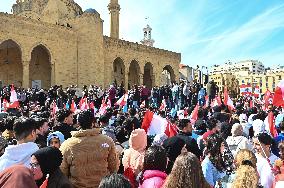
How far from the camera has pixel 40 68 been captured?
31.8 m

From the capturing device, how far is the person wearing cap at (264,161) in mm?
4613

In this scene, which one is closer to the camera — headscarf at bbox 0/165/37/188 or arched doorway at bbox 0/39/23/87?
headscarf at bbox 0/165/37/188

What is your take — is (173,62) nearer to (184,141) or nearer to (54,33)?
(54,33)

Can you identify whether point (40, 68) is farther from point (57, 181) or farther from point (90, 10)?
point (57, 181)

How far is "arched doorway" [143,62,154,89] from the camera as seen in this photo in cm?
4128

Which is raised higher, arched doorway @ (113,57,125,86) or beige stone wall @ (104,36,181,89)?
beige stone wall @ (104,36,181,89)

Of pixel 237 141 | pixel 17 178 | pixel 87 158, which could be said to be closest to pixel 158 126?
pixel 237 141

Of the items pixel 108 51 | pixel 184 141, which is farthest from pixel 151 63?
pixel 184 141

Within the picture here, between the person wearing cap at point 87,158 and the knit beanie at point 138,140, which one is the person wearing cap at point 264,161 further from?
the person wearing cap at point 87,158

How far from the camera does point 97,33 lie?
32.8m

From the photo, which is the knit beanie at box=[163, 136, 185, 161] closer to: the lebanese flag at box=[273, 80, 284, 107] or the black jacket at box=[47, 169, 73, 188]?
the black jacket at box=[47, 169, 73, 188]

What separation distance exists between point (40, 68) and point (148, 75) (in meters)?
14.4

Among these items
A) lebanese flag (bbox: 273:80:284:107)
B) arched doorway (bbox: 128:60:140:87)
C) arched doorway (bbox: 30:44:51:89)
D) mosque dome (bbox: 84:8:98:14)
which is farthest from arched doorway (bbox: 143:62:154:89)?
lebanese flag (bbox: 273:80:284:107)

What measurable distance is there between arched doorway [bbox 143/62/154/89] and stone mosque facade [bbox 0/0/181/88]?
183 millimetres
